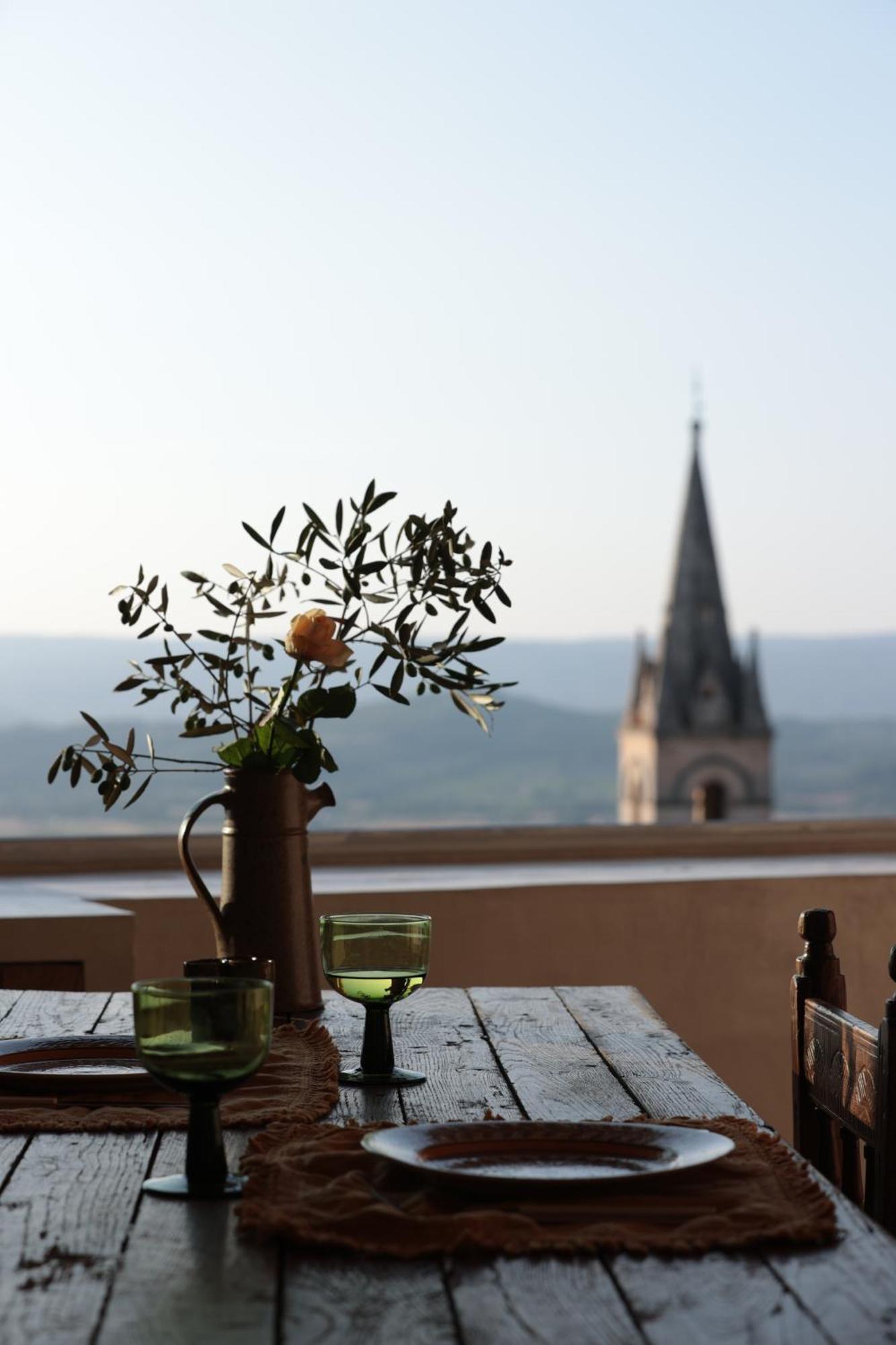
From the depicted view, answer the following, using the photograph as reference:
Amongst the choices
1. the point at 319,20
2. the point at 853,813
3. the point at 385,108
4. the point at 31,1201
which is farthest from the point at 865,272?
the point at 31,1201

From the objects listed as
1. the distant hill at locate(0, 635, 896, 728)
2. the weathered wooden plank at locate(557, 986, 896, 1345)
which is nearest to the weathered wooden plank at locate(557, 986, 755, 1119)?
the weathered wooden plank at locate(557, 986, 896, 1345)

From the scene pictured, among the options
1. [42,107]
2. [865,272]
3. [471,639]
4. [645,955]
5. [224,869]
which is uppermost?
[865,272]

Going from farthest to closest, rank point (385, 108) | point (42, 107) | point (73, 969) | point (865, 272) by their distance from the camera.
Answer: point (865, 272), point (385, 108), point (42, 107), point (73, 969)

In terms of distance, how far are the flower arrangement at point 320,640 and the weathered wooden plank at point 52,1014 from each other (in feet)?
0.69

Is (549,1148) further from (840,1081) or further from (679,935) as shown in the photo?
(679,935)

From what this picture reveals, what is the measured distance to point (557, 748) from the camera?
143ft

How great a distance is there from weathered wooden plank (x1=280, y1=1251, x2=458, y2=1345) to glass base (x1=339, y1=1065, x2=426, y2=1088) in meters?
0.42

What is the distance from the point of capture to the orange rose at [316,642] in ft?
4.69

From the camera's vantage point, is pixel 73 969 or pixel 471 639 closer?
pixel 471 639

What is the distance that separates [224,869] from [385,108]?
5627 mm

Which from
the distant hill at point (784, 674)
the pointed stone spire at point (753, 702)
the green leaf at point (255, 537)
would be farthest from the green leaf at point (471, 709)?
the pointed stone spire at point (753, 702)

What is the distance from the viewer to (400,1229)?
0.80 metres

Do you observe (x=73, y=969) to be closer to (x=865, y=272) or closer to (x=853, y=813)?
(x=853, y=813)

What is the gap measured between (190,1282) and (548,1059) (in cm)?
60
